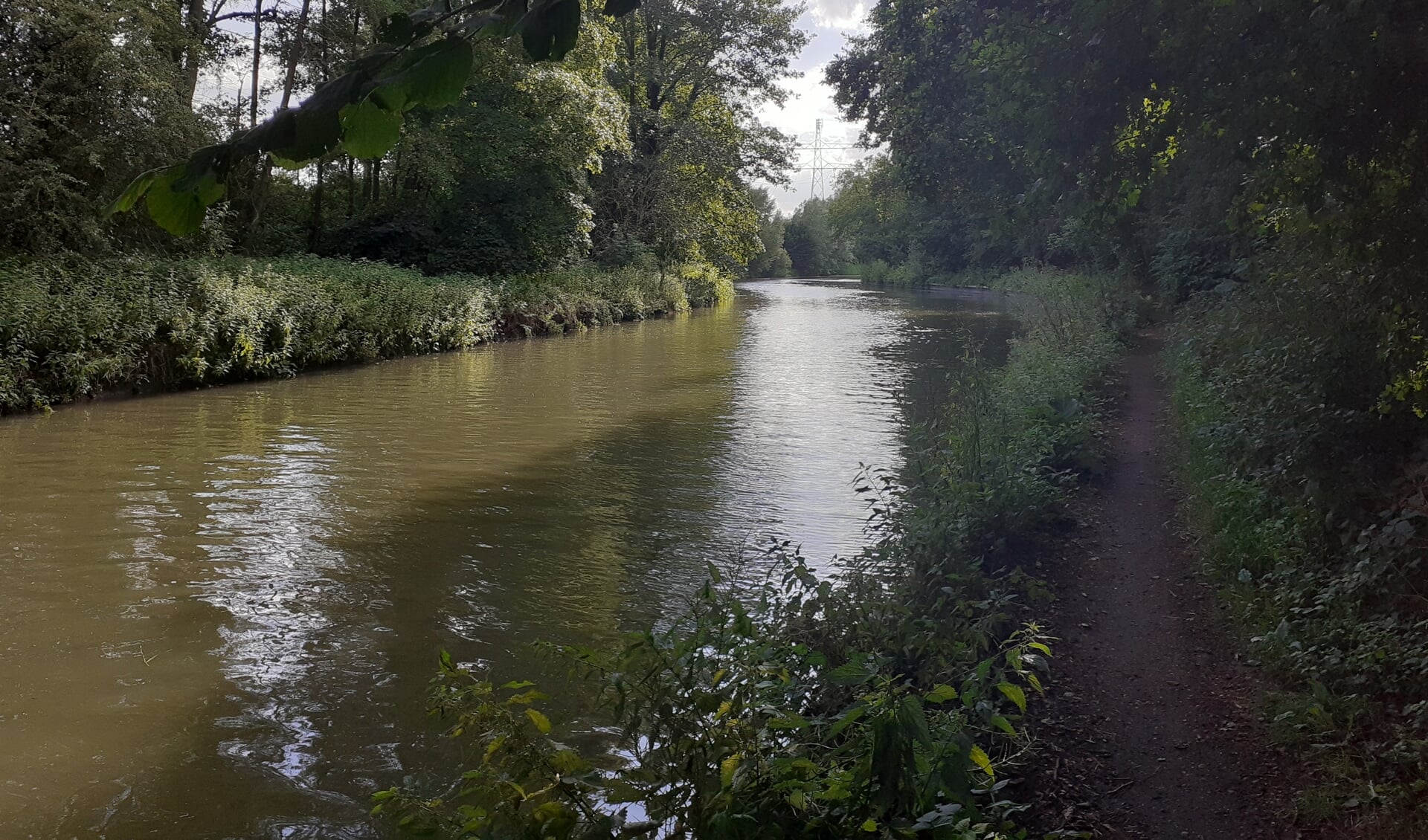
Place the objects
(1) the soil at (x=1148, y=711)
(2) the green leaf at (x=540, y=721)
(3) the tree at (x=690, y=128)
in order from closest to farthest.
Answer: (2) the green leaf at (x=540, y=721) → (1) the soil at (x=1148, y=711) → (3) the tree at (x=690, y=128)

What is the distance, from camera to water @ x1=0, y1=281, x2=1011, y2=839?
4.38 meters

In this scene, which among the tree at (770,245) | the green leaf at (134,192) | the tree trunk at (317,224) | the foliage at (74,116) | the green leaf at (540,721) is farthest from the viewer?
the tree at (770,245)

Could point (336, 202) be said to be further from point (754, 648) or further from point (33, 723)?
point (754, 648)

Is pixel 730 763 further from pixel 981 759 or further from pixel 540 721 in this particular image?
pixel 981 759

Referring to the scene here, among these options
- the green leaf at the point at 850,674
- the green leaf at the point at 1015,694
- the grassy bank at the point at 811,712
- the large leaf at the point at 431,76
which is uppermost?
the large leaf at the point at 431,76

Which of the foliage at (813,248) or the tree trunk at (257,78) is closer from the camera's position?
the tree trunk at (257,78)

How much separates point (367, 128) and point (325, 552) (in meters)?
6.22

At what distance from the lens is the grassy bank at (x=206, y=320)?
12578mm

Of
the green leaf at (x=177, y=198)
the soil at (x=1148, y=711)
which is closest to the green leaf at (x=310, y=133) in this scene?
the green leaf at (x=177, y=198)

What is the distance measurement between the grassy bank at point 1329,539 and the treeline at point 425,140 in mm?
3868

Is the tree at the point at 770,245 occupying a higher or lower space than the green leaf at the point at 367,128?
higher

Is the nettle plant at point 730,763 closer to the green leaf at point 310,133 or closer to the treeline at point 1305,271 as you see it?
the green leaf at point 310,133

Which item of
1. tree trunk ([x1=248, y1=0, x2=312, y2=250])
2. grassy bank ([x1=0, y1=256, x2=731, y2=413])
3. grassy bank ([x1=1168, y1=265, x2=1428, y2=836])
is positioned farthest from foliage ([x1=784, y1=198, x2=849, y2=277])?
grassy bank ([x1=1168, y1=265, x2=1428, y2=836])

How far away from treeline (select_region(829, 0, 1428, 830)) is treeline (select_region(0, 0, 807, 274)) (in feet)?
11.5
